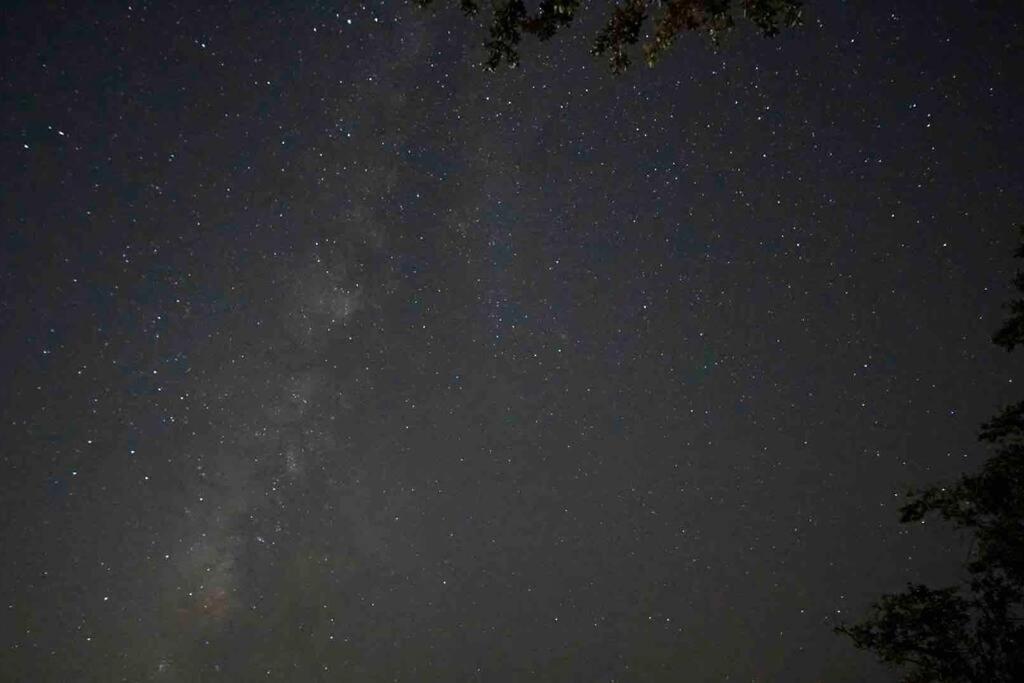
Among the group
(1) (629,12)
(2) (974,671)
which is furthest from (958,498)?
(1) (629,12)

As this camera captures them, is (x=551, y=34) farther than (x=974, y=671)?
No

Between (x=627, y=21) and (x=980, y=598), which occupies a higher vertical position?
(x=627, y=21)

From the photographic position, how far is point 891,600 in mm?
7176

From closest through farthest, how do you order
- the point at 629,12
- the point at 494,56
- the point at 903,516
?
the point at 629,12 < the point at 494,56 < the point at 903,516

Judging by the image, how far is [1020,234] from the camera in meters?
7.16

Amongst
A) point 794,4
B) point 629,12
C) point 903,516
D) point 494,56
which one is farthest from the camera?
point 903,516

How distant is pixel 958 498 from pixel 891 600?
1.47 metres

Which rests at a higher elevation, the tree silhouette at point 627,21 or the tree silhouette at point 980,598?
the tree silhouette at point 627,21

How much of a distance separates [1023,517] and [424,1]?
8021 millimetres

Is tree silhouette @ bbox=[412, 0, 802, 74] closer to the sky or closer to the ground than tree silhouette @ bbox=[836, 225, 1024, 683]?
closer to the sky

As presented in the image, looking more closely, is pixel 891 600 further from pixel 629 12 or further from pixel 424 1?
pixel 424 1

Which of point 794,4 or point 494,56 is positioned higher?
point 494,56

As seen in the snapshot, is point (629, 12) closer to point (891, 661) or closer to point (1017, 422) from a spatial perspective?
point (1017, 422)

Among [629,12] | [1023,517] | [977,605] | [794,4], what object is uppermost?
[629,12]
